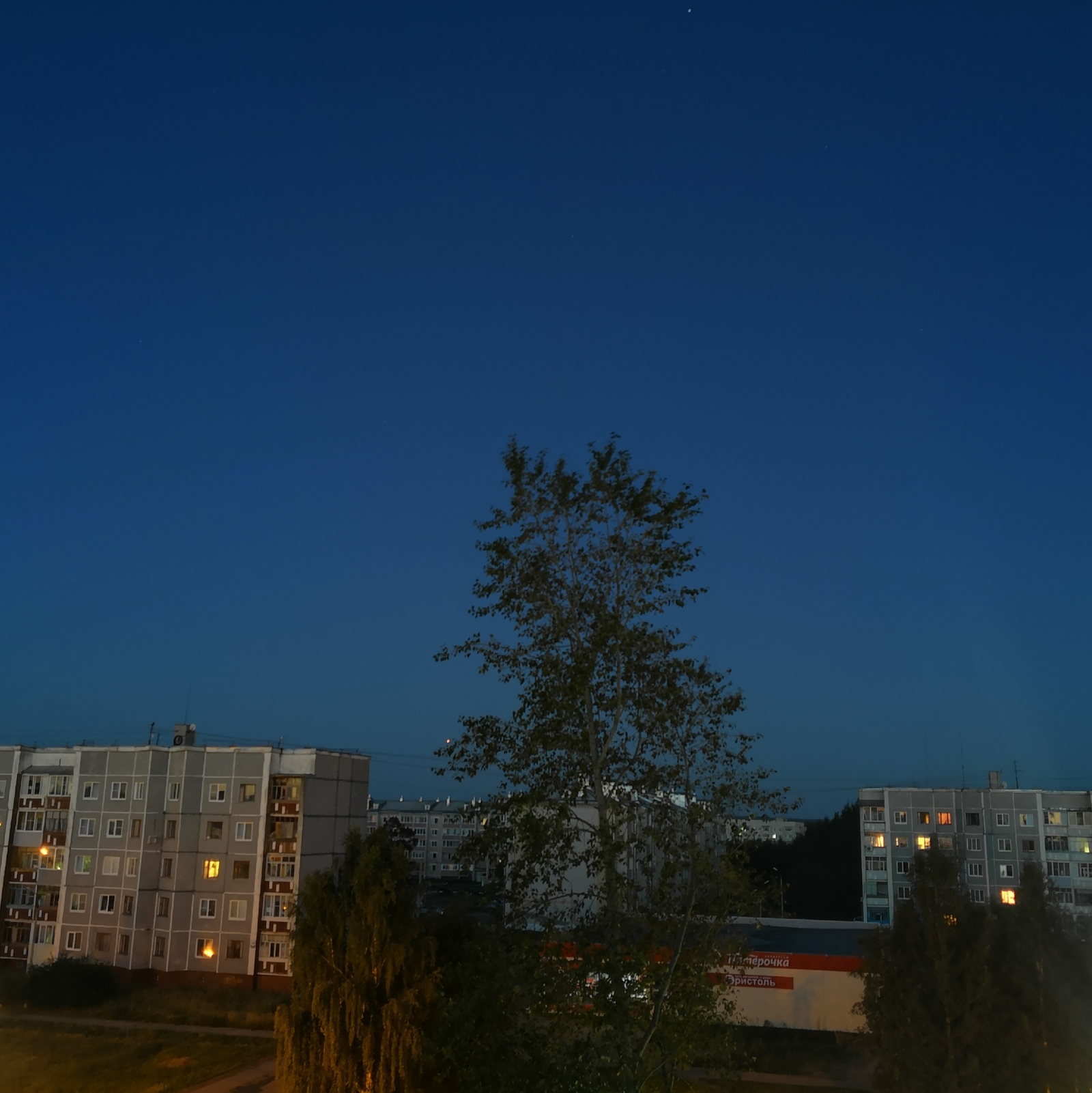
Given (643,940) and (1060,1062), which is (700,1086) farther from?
(643,940)

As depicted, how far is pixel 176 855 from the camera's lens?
4656 centimetres

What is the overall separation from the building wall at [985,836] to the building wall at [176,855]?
35594 mm

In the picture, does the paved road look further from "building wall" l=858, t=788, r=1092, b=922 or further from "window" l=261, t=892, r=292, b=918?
"building wall" l=858, t=788, r=1092, b=922

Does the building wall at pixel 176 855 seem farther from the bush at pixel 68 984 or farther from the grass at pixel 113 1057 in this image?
the grass at pixel 113 1057

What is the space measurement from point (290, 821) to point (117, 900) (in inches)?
354

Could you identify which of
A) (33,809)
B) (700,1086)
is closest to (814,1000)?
(700,1086)

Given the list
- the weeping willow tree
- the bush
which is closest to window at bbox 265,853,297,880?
the bush

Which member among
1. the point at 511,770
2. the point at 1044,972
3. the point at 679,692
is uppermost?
the point at 679,692

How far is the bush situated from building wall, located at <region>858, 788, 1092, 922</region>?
43762 mm

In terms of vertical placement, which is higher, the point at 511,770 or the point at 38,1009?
the point at 511,770

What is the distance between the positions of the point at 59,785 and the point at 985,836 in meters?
54.6

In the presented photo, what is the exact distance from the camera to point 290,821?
4697 cm

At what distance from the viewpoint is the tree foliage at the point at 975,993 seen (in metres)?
22.2

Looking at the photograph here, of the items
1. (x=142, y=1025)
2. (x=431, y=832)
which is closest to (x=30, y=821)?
(x=142, y=1025)
